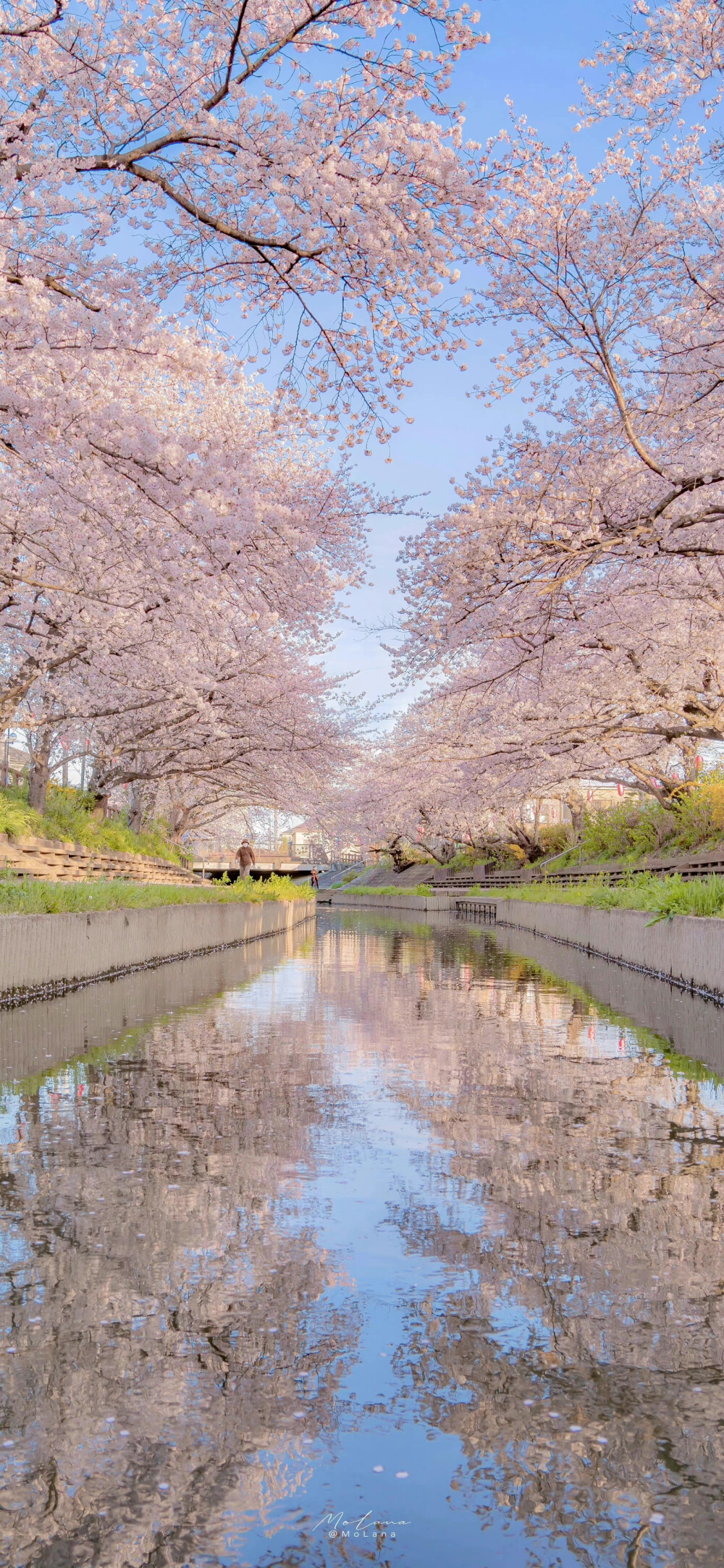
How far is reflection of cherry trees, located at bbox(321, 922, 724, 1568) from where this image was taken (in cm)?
275

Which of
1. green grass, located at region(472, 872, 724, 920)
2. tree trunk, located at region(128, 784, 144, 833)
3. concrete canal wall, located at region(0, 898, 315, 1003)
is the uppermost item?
tree trunk, located at region(128, 784, 144, 833)

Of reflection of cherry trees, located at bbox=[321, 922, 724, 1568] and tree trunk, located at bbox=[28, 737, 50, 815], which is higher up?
tree trunk, located at bbox=[28, 737, 50, 815]

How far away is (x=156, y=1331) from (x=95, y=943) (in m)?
12.4

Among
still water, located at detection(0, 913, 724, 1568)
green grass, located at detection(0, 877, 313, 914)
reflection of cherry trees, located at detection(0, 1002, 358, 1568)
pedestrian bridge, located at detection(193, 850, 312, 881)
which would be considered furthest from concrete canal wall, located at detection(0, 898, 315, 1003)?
pedestrian bridge, located at detection(193, 850, 312, 881)

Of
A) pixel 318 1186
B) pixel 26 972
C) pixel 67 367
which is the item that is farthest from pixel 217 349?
pixel 318 1186

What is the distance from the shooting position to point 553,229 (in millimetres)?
14812

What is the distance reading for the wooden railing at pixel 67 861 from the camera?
2036cm

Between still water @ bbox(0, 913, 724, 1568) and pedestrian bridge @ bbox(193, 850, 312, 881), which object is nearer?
still water @ bbox(0, 913, 724, 1568)

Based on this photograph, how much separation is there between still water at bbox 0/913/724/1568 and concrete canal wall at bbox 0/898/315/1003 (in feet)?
13.9

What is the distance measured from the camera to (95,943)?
1569cm

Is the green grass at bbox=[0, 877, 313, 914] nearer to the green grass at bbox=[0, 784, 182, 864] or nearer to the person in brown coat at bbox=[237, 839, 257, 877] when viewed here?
the green grass at bbox=[0, 784, 182, 864]

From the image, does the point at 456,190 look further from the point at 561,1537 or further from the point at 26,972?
the point at 561,1537

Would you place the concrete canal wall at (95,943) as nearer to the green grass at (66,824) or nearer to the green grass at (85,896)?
the green grass at (85,896)
